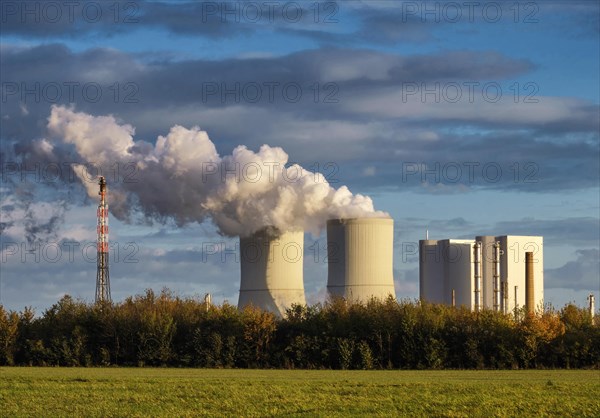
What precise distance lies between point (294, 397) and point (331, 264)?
23.2 metres

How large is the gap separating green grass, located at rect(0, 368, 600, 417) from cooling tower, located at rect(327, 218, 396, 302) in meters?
13.7

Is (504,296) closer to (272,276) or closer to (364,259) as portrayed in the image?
(364,259)

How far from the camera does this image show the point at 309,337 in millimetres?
42188

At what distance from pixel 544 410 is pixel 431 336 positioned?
19752mm

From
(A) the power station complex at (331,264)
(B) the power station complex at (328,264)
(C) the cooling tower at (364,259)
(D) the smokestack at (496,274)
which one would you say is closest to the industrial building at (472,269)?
(D) the smokestack at (496,274)

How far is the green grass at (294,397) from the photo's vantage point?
2097 cm

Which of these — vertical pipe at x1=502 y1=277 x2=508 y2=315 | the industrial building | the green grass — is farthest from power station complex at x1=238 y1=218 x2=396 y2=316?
the industrial building

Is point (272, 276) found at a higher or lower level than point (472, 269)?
lower

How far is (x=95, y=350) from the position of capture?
1726 inches

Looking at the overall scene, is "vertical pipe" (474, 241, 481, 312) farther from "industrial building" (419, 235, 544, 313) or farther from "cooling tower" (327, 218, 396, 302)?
"cooling tower" (327, 218, 396, 302)

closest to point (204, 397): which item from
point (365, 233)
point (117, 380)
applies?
point (117, 380)

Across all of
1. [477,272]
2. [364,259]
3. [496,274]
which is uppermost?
[364,259]

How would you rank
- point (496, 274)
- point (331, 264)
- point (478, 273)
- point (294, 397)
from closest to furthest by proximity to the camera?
point (294, 397) < point (331, 264) < point (496, 274) < point (478, 273)

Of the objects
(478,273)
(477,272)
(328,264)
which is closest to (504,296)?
(478,273)
